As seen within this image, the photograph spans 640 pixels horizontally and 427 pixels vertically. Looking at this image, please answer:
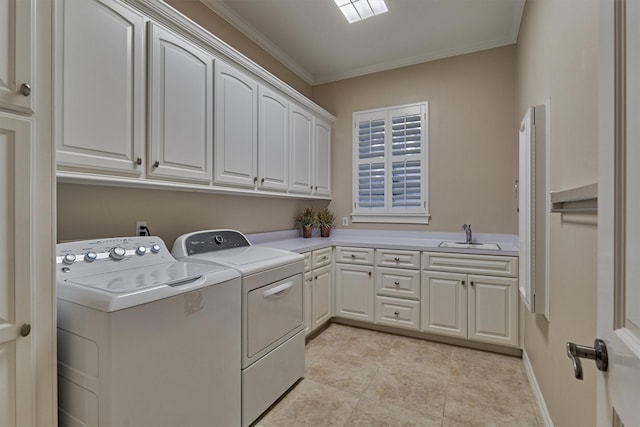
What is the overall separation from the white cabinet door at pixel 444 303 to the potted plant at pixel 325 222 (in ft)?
4.11

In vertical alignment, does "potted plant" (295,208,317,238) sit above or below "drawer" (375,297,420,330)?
above

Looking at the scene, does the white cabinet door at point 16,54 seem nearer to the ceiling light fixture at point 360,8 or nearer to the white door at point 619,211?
the white door at point 619,211

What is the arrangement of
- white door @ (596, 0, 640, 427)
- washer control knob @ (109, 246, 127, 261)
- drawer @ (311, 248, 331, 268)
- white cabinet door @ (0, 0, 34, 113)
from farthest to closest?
1. drawer @ (311, 248, 331, 268)
2. washer control knob @ (109, 246, 127, 261)
3. white cabinet door @ (0, 0, 34, 113)
4. white door @ (596, 0, 640, 427)

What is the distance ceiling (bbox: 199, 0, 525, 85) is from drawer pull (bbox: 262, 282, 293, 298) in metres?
2.21

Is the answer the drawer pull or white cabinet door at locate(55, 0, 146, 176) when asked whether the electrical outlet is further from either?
the drawer pull

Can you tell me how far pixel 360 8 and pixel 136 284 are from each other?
2.60 meters

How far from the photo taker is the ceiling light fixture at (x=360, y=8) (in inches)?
97.0

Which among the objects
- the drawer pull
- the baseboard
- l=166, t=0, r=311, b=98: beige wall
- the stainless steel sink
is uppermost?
l=166, t=0, r=311, b=98: beige wall

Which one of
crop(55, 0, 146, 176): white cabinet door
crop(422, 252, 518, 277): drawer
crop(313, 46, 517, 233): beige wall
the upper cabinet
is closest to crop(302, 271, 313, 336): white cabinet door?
the upper cabinet

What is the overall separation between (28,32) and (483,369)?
122 inches

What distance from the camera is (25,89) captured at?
0.96 metres

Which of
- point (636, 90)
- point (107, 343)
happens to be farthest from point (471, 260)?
point (107, 343)

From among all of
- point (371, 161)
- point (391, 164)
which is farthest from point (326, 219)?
point (391, 164)

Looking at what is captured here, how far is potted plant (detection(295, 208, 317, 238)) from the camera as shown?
351 cm
